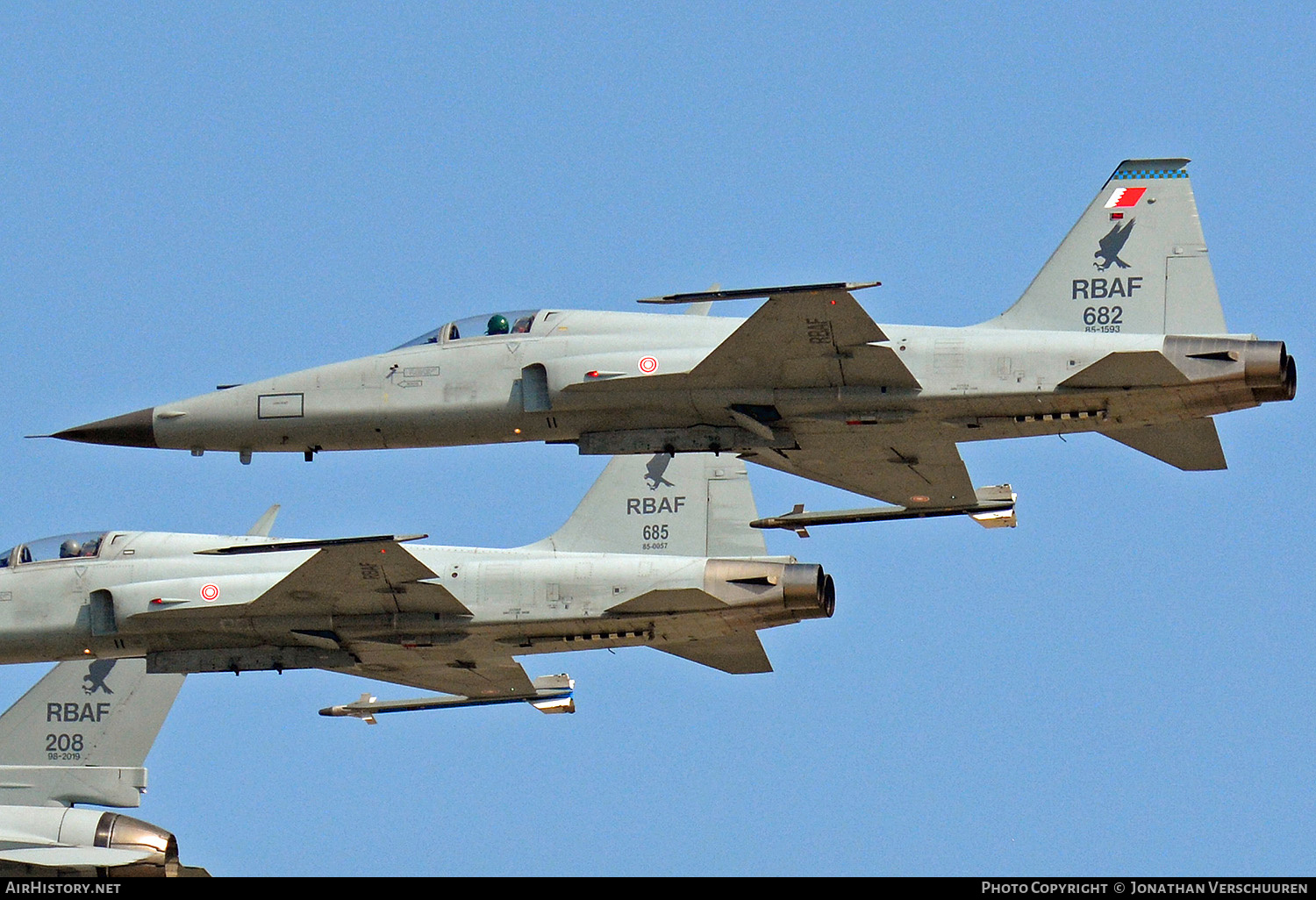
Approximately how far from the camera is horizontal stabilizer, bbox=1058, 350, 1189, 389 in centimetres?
2703

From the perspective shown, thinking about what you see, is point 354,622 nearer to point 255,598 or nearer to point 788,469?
point 255,598

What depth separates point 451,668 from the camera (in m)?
34.5

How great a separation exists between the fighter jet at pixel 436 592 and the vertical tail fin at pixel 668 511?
3 centimetres

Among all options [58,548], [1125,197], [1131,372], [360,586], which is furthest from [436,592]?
Answer: [1125,197]

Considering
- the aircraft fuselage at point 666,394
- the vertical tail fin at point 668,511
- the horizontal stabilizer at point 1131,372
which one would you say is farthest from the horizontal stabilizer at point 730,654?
the horizontal stabilizer at point 1131,372

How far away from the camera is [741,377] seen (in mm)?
28391

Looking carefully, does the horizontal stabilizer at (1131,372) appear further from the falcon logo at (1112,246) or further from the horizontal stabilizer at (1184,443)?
the horizontal stabilizer at (1184,443)

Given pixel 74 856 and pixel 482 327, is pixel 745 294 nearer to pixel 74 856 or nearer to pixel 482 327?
pixel 482 327

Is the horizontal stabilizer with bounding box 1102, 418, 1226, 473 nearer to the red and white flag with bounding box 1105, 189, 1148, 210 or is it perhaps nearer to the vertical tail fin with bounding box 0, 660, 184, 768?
the red and white flag with bounding box 1105, 189, 1148, 210

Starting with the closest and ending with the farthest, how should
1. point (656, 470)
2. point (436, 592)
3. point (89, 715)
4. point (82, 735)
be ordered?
point (436, 592) < point (656, 470) < point (82, 735) < point (89, 715)

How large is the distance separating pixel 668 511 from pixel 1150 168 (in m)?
9.18

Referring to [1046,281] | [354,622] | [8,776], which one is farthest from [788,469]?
[8,776]

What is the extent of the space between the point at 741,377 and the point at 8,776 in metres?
14.7

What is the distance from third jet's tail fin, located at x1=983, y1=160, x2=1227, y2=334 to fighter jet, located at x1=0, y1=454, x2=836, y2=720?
206 inches
